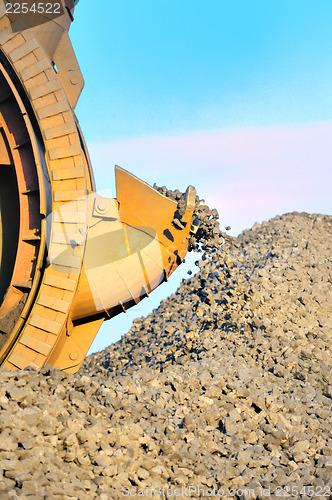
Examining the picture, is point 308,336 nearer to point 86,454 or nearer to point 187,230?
point 187,230

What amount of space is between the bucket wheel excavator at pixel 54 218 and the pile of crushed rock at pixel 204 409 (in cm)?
69

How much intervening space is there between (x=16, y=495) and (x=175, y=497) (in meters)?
1.23

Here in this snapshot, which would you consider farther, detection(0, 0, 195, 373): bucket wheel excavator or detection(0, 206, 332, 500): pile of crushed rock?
detection(0, 0, 195, 373): bucket wheel excavator

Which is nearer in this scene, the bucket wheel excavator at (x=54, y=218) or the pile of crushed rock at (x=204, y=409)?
the pile of crushed rock at (x=204, y=409)

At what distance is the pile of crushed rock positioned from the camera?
3.80 meters

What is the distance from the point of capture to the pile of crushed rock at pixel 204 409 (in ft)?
12.5

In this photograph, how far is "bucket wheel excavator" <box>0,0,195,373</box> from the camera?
5.50 metres

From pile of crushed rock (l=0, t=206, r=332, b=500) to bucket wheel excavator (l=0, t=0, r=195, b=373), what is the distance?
691 mm

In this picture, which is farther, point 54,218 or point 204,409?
point 54,218

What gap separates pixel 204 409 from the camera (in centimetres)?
533

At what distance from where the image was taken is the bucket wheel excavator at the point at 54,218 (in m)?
5.50

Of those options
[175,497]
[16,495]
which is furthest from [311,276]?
[16,495]

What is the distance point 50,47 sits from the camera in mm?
6047

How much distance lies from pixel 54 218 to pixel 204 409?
236 centimetres
